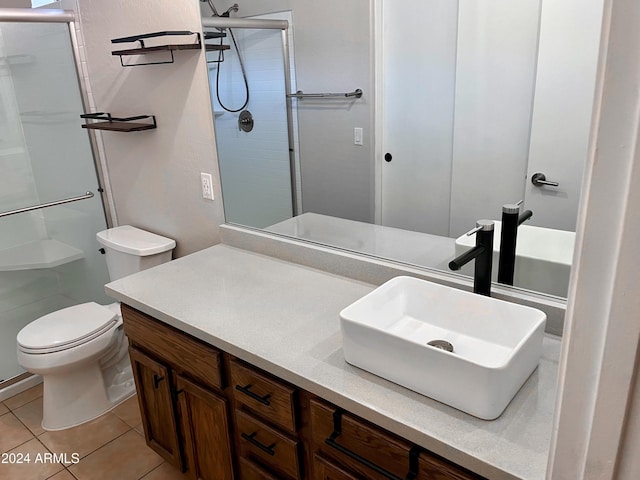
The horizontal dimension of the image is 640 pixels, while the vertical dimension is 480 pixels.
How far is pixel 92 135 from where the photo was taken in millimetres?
2855

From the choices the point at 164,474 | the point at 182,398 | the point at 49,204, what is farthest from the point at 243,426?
the point at 49,204

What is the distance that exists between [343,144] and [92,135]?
5.83ft

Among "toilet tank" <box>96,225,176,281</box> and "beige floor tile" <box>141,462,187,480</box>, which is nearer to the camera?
"beige floor tile" <box>141,462,187,480</box>

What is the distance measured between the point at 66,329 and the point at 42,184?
1.06 meters

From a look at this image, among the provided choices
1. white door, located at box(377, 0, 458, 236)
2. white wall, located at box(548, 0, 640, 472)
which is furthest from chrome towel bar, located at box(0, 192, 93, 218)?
white wall, located at box(548, 0, 640, 472)

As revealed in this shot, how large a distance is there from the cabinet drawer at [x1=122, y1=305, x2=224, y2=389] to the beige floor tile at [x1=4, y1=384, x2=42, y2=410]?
4.08 ft

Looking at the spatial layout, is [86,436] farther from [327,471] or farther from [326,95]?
[326,95]

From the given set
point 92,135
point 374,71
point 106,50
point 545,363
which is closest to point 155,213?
point 92,135

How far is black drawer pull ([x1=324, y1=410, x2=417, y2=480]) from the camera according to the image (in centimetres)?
109

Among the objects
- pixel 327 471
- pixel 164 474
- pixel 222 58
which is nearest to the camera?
pixel 327 471

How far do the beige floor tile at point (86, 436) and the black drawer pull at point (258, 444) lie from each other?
1.17m

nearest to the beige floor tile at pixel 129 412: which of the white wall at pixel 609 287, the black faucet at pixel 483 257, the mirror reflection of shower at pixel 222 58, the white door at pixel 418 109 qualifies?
the mirror reflection of shower at pixel 222 58

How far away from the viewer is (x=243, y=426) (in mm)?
1546

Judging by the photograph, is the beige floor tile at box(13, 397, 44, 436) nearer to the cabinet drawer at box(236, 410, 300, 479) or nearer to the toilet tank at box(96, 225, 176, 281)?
the toilet tank at box(96, 225, 176, 281)
